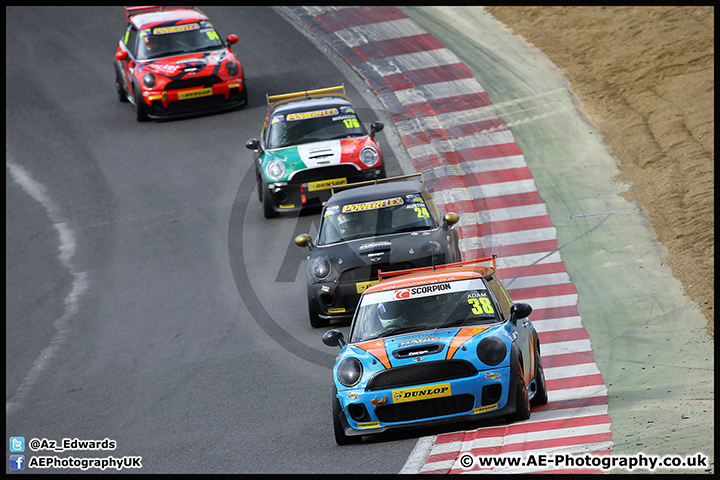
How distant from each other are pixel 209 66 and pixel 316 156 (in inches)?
206

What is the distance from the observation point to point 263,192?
1577 centimetres

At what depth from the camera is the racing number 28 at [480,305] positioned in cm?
865

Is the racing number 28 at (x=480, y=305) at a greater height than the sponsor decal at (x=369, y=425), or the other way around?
the racing number 28 at (x=480, y=305)

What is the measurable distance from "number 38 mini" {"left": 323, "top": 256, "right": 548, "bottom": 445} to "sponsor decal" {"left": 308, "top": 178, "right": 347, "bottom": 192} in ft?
22.1

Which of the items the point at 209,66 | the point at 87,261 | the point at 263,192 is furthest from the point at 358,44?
the point at 87,261

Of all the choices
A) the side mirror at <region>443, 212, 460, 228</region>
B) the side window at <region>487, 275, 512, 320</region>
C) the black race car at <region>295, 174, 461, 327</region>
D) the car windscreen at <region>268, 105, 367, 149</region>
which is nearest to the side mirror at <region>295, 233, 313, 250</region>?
the black race car at <region>295, 174, 461, 327</region>

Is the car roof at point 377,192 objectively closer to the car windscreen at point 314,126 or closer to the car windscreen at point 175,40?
the car windscreen at point 314,126

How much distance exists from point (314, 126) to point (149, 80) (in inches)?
204

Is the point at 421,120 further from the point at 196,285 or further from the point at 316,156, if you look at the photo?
the point at 196,285

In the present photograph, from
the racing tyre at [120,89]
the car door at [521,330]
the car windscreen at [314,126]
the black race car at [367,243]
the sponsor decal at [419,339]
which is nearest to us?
the sponsor decal at [419,339]

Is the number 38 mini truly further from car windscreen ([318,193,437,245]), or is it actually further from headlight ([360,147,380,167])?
headlight ([360,147,380,167])

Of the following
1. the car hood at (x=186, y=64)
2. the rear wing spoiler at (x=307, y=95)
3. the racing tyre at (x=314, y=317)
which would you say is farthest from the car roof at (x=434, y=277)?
the car hood at (x=186, y=64)

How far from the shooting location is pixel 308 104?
16.7 meters

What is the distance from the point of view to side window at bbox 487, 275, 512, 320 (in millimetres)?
8838
